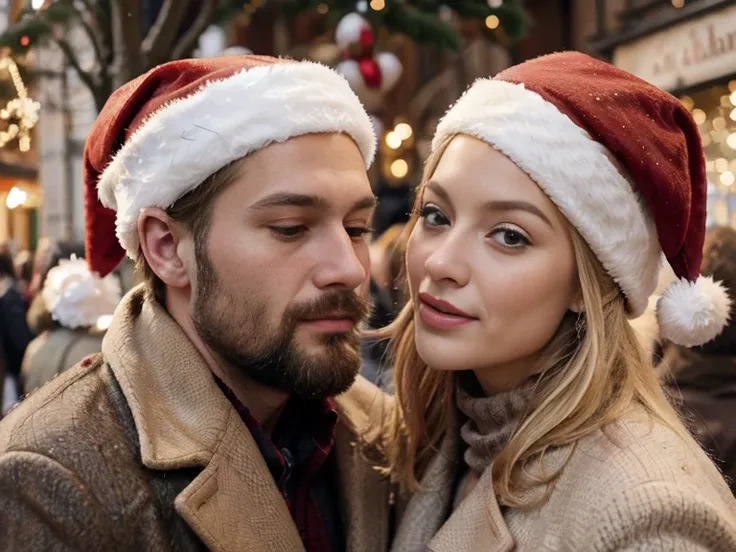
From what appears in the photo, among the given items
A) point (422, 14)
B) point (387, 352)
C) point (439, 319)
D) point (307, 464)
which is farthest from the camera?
point (422, 14)

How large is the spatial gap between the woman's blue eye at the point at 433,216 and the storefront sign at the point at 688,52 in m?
3.84

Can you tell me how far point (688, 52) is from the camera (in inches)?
210

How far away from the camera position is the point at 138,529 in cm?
148

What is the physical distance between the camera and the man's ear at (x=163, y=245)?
6.04ft

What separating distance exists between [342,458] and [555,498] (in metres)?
0.68

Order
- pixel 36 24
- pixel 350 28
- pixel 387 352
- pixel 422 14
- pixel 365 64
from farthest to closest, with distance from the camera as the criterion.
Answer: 1. pixel 365 64
2. pixel 350 28
3. pixel 422 14
4. pixel 36 24
5. pixel 387 352

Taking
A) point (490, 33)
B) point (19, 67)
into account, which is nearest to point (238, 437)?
point (19, 67)

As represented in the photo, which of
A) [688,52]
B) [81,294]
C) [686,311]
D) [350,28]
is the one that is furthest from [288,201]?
[688,52]

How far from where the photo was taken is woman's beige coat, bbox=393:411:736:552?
1.38 meters

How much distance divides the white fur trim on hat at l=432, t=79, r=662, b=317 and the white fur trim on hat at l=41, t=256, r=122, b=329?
188 cm

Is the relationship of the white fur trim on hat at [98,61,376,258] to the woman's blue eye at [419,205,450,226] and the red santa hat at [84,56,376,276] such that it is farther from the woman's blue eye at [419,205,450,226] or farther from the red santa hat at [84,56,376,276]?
the woman's blue eye at [419,205,450,226]

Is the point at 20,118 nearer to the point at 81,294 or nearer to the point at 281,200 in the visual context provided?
the point at 81,294

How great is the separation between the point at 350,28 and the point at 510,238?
3273 millimetres

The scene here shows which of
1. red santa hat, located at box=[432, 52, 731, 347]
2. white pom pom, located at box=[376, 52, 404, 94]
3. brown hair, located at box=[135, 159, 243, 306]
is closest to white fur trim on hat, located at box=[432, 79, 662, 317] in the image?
red santa hat, located at box=[432, 52, 731, 347]
